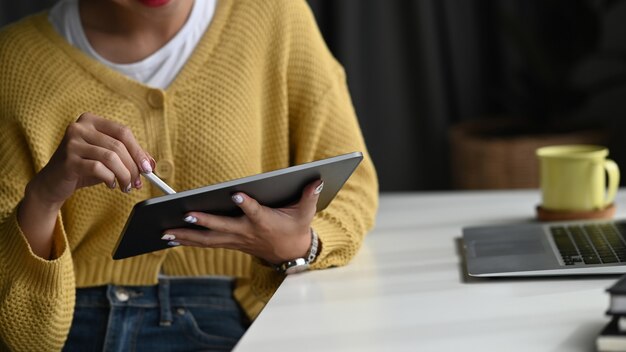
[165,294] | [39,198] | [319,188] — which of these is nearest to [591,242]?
[319,188]

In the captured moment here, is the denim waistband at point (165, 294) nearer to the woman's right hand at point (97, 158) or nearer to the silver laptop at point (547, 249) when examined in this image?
the woman's right hand at point (97, 158)

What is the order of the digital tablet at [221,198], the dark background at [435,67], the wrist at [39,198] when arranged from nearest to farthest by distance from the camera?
the digital tablet at [221,198]
the wrist at [39,198]
the dark background at [435,67]

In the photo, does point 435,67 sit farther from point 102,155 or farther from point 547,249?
point 102,155

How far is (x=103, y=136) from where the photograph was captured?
1.01 metres

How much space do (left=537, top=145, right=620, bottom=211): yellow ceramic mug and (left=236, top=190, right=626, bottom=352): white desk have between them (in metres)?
0.16

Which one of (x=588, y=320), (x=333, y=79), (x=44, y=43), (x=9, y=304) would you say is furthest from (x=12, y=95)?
(x=588, y=320)

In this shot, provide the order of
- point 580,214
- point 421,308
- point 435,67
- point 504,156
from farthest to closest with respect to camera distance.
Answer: point 435,67 < point 504,156 < point 580,214 < point 421,308

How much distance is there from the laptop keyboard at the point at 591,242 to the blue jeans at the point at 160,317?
→ 0.41 m

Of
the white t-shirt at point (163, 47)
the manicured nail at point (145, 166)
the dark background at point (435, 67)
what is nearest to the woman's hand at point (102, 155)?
the manicured nail at point (145, 166)

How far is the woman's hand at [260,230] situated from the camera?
103cm

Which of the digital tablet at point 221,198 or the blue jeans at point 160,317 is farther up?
the digital tablet at point 221,198

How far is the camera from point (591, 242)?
1.09 meters

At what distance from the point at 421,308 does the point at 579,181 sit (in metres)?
0.45

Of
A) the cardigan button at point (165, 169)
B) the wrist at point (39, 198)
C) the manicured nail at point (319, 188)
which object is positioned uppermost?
the manicured nail at point (319, 188)
